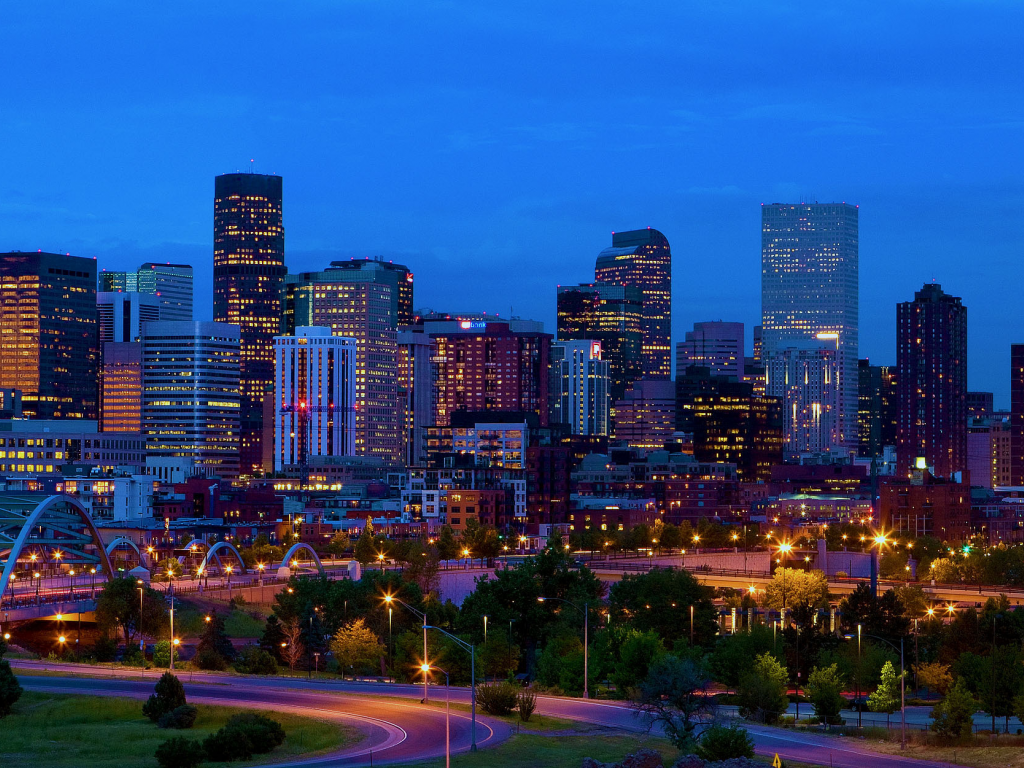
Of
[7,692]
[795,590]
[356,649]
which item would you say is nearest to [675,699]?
[7,692]

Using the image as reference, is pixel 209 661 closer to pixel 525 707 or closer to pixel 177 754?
pixel 525 707

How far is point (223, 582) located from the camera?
620ft

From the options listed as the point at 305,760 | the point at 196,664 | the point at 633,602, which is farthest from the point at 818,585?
the point at 305,760

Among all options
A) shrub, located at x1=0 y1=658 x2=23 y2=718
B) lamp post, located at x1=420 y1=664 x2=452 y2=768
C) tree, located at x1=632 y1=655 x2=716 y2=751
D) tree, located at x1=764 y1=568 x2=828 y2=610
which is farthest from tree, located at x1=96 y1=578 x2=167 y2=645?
tree, located at x1=632 y1=655 x2=716 y2=751

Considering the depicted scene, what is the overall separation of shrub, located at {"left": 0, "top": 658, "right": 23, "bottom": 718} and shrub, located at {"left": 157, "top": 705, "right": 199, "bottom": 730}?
35.6ft

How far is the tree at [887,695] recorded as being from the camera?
4328 inches

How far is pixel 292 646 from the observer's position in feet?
457

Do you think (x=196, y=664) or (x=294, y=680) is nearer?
(x=294, y=680)

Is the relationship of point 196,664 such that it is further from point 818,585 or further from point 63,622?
point 818,585

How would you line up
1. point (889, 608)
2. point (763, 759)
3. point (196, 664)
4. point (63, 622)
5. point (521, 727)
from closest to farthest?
1. point (763, 759)
2. point (521, 727)
3. point (196, 664)
4. point (889, 608)
5. point (63, 622)

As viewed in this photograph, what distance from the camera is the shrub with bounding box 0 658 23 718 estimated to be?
97.8 meters

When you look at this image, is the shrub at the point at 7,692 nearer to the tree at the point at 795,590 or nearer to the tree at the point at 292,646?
the tree at the point at 292,646

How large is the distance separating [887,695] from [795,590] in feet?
198

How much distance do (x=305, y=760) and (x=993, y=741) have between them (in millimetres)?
38119
